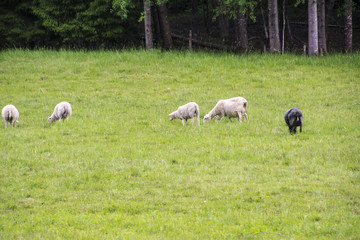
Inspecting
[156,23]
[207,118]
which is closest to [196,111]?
[207,118]

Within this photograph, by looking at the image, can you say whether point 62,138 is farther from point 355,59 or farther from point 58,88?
point 355,59

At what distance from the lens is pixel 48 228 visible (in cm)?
724

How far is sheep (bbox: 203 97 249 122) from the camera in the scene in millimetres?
14117

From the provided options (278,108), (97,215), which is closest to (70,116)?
(278,108)

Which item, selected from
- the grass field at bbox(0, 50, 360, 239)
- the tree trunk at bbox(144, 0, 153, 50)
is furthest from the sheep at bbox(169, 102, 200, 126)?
the tree trunk at bbox(144, 0, 153, 50)

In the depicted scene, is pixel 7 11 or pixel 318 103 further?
pixel 7 11

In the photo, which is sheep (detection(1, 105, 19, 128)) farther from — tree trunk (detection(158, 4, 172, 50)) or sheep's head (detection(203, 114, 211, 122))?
tree trunk (detection(158, 4, 172, 50))

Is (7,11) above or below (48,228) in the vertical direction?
above

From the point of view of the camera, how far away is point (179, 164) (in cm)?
1055

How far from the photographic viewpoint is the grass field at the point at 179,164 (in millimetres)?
7258

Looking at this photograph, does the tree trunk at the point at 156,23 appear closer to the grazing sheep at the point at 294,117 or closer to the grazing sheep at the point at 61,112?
the grazing sheep at the point at 61,112

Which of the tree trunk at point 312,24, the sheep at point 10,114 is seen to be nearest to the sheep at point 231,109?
the sheep at point 10,114

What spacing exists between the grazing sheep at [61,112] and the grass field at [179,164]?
27cm

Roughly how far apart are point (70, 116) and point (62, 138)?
2.89 m
